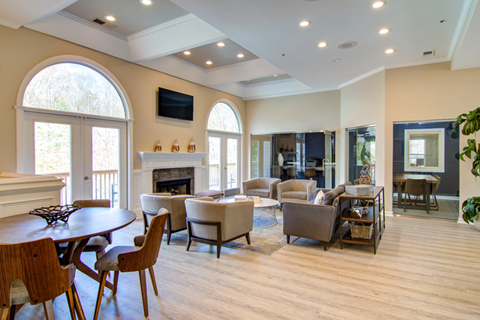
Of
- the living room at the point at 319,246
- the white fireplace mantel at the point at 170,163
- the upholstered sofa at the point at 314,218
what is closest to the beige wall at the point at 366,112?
the living room at the point at 319,246

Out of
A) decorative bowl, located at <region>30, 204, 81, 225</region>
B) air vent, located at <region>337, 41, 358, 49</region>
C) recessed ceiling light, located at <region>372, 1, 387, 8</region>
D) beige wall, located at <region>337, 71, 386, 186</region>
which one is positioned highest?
air vent, located at <region>337, 41, 358, 49</region>

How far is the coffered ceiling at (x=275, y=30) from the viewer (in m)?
3.47

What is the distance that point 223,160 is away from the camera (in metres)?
8.55

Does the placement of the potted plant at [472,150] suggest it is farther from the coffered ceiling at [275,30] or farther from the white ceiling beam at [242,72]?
the white ceiling beam at [242,72]

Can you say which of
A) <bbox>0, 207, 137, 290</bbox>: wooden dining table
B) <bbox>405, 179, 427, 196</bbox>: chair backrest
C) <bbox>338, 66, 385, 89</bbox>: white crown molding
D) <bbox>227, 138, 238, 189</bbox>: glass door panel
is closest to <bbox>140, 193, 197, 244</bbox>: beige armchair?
<bbox>0, 207, 137, 290</bbox>: wooden dining table

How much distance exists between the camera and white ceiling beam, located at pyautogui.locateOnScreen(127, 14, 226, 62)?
15.1 ft

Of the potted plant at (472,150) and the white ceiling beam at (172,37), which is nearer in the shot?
the white ceiling beam at (172,37)

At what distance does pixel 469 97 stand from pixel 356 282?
15.7ft

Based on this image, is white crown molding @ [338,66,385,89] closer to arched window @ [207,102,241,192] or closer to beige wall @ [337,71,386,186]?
beige wall @ [337,71,386,186]

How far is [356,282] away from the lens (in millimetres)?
2936

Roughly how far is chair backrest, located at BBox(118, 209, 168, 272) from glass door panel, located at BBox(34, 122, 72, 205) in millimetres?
2742

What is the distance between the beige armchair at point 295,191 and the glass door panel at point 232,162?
2593 mm

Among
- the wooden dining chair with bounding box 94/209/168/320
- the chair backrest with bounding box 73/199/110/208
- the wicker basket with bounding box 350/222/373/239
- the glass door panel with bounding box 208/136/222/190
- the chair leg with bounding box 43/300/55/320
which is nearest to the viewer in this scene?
the chair leg with bounding box 43/300/55/320

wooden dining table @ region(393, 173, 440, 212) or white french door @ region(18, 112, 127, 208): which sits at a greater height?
white french door @ region(18, 112, 127, 208)
